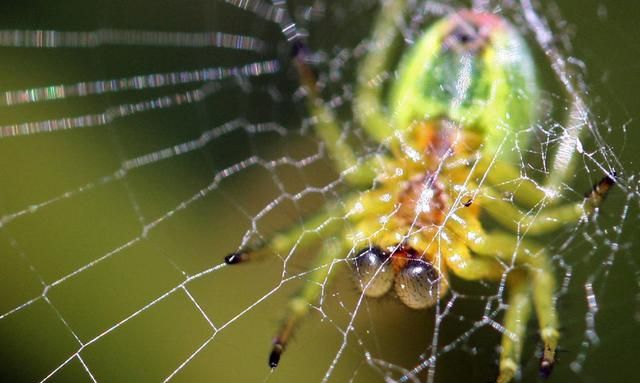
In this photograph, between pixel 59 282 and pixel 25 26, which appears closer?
pixel 59 282

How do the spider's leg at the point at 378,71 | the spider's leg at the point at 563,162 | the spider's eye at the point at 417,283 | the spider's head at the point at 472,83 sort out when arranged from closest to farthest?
the spider's eye at the point at 417,283 → the spider's leg at the point at 563,162 → the spider's head at the point at 472,83 → the spider's leg at the point at 378,71

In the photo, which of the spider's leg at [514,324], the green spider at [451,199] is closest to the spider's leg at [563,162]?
the green spider at [451,199]

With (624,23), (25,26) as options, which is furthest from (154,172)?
(624,23)

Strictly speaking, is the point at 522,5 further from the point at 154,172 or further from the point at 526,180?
the point at 154,172

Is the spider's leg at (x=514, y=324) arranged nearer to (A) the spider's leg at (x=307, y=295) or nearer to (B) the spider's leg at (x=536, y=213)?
(B) the spider's leg at (x=536, y=213)

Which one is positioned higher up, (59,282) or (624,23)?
(624,23)

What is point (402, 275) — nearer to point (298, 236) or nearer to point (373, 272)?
point (373, 272)
